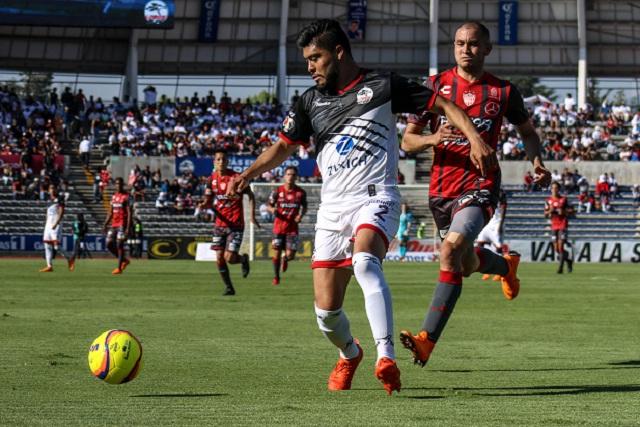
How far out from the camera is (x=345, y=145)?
7750 mm

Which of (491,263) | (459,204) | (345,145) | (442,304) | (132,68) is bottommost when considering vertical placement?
(442,304)

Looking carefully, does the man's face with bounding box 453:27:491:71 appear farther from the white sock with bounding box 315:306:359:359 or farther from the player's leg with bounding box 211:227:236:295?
the player's leg with bounding box 211:227:236:295

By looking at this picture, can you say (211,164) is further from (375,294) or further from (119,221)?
(375,294)

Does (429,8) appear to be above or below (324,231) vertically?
above

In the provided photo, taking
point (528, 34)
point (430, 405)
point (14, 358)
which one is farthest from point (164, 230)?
point (430, 405)

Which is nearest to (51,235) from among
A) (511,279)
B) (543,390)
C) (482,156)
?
(511,279)

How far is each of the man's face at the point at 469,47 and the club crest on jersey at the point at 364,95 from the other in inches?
72.2

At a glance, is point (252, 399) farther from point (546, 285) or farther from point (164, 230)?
point (164, 230)

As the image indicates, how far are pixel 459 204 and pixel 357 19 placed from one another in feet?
185

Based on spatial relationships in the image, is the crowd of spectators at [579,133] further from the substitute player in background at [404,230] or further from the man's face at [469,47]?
the man's face at [469,47]

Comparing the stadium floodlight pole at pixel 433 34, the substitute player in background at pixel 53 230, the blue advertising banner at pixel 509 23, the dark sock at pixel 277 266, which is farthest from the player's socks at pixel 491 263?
the blue advertising banner at pixel 509 23

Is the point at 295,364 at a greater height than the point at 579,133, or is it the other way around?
the point at 579,133

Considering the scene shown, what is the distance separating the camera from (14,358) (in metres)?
9.52

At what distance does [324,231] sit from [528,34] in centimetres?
5900
